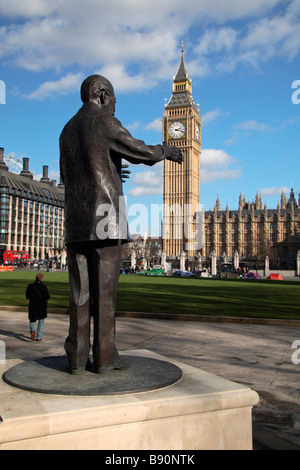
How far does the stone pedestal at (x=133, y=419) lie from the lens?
8.80 ft

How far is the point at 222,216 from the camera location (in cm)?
10319

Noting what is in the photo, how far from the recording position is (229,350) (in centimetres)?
777

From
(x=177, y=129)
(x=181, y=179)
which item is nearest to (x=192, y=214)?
(x=181, y=179)

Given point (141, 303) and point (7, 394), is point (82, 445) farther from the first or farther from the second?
point (141, 303)

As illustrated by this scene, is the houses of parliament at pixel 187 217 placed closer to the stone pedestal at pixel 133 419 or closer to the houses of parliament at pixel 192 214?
the houses of parliament at pixel 192 214

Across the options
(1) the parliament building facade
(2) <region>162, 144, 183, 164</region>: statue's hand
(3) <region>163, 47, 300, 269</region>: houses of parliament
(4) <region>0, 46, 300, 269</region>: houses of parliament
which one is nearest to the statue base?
(2) <region>162, 144, 183, 164</region>: statue's hand

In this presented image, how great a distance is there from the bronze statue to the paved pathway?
37.6 inches

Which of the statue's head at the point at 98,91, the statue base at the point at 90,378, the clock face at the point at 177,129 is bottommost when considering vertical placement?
the statue base at the point at 90,378

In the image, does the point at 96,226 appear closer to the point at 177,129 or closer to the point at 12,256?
the point at 12,256

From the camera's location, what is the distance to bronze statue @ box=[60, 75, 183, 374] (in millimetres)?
3697

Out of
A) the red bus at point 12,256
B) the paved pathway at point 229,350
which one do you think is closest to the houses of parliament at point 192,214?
the red bus at point 12,256

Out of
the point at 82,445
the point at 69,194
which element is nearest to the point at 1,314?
the point at 69,194

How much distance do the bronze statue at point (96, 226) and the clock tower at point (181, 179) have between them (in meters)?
95.7
